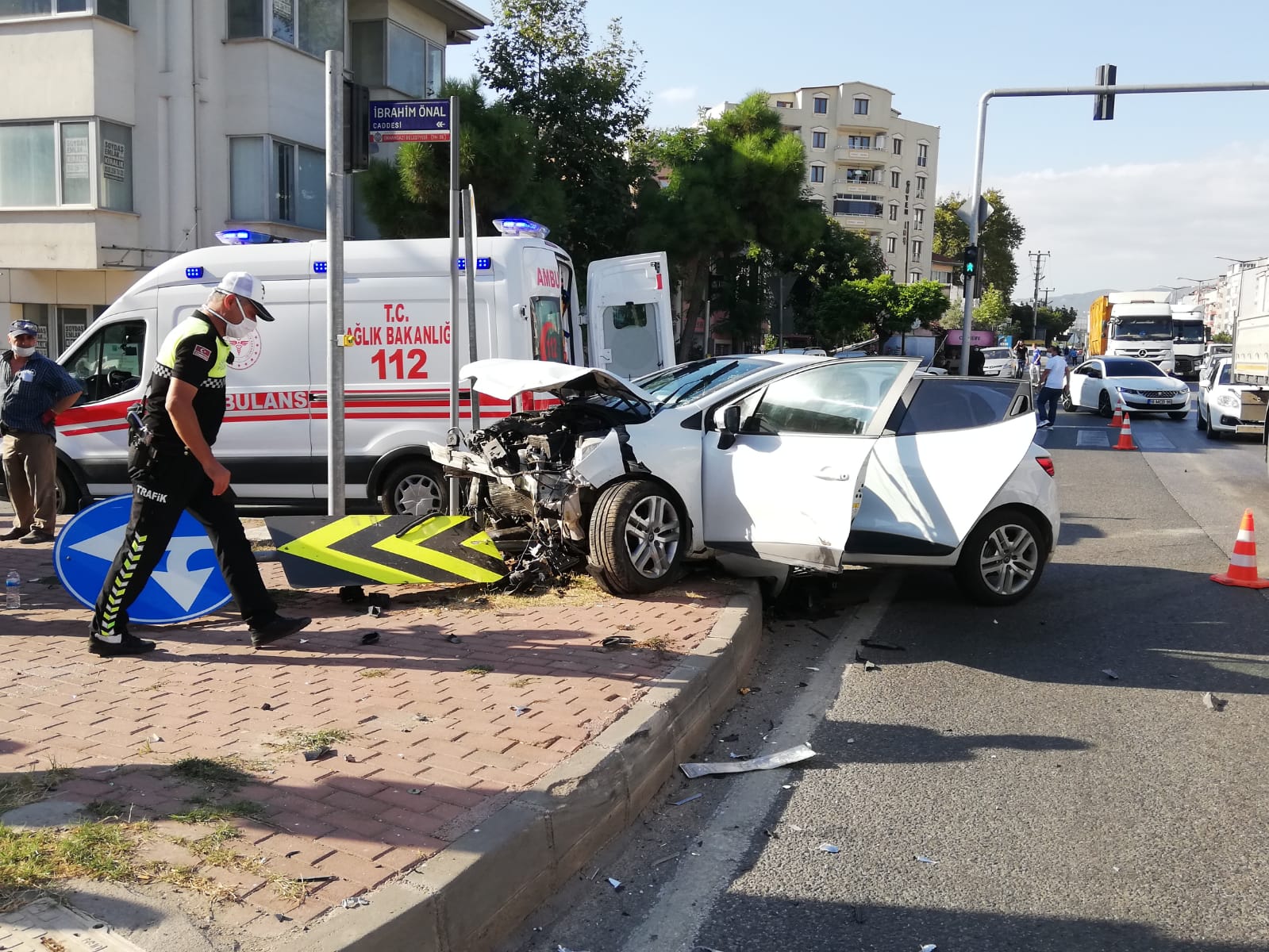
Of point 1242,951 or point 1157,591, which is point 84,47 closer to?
point 1157,591

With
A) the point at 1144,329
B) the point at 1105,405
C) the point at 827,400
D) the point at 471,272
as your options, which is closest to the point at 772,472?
the point at 827,400

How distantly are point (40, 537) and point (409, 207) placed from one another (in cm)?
1120

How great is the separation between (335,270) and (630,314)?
27.8 feet

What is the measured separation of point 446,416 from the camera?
957cm

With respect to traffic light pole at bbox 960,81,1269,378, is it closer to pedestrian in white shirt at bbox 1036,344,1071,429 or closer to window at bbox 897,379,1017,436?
pedestrian in white shirt at bbox 1036,344,1071,429

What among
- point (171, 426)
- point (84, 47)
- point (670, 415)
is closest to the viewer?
point (171, 426)

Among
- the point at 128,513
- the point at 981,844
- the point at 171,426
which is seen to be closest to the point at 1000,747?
the point at 981,844

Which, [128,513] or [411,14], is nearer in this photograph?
[128,513]

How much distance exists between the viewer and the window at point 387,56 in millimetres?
22547

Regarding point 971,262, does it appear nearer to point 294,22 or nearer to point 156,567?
point 294,22

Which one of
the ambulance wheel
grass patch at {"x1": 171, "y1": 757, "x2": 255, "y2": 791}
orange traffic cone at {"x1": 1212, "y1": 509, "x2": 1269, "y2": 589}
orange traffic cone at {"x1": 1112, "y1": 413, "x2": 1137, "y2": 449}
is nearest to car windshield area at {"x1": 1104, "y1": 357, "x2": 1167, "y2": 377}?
orange traffic cone at {"x1": 1112, "y1": 413, "x2": 1137, "y2": 449}

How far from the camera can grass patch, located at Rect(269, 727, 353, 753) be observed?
167 inches

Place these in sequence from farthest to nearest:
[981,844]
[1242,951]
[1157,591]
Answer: [1157,591], [981,844], [1242,951]

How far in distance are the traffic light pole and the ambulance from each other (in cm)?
1382
